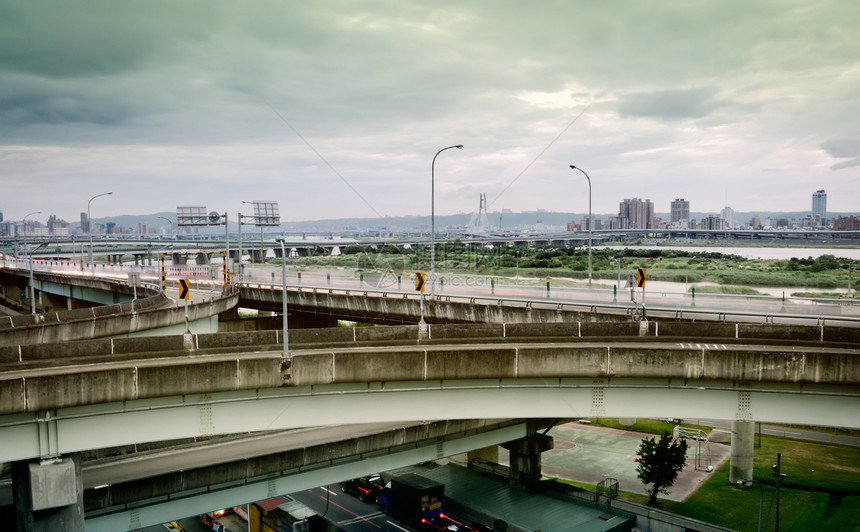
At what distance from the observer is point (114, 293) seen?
59062 millimetres

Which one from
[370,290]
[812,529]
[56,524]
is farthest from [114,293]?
[812,529]

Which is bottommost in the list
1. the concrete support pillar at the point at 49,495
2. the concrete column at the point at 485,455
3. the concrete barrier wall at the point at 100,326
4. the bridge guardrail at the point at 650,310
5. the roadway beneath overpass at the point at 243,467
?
the concrete column at the point at 485,455

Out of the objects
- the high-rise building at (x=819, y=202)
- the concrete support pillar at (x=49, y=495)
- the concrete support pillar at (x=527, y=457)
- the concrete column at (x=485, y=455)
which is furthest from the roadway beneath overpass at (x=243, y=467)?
the high-rise building at (x=819, y=202)

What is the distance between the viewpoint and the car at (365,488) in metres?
33.9

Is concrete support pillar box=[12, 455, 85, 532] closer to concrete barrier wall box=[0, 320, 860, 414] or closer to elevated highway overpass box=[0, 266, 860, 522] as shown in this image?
elevated highway overpass box=[0, 266, 860, 522]

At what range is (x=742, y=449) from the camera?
33031mm

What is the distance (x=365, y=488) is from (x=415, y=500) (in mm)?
5718

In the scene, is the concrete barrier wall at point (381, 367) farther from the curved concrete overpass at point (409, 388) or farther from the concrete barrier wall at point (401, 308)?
the concrete barrier wall at point (401, 308)

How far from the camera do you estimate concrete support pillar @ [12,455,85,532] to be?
14383 millimetres

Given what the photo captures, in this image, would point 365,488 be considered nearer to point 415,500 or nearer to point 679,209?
point 415,500

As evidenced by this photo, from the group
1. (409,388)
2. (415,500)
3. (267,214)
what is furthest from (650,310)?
(267,214)

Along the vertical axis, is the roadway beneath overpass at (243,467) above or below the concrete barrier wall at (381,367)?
below

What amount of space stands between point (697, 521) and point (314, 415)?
20.4m

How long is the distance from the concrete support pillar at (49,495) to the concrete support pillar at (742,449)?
31.0 meters
